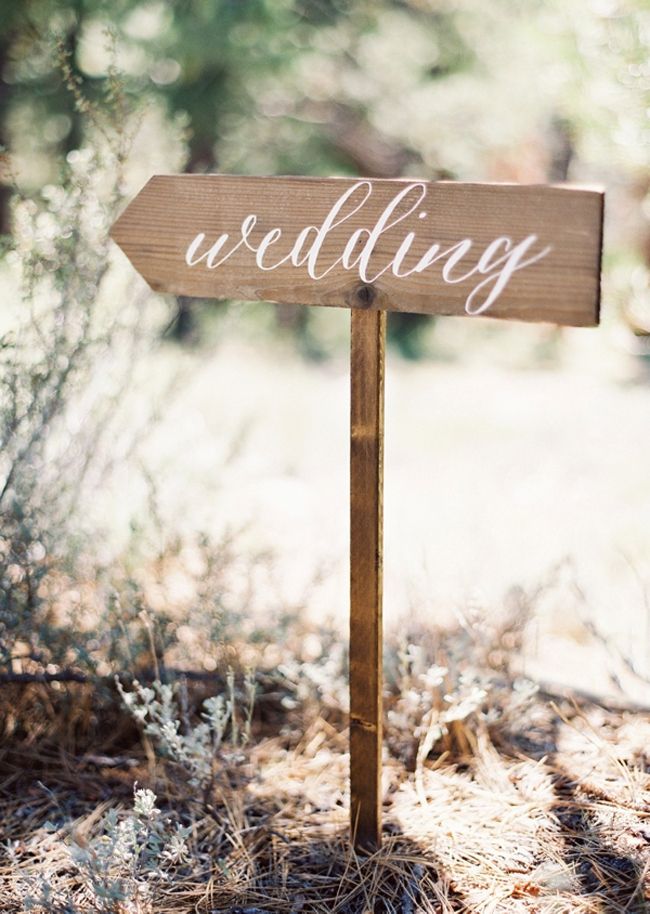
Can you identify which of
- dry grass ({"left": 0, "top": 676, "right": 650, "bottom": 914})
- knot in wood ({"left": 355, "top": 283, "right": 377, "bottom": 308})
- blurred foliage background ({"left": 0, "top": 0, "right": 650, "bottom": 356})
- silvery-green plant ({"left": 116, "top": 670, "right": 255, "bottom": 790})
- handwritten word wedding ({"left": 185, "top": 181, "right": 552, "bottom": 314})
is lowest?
dry grass ({"left": 0, "top": 676, "right": 650, "bottom": 914})

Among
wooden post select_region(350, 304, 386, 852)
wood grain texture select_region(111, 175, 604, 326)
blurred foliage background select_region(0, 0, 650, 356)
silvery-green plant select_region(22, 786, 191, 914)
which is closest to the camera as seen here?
wood grain texture select_region(111, 175, 604, 326)

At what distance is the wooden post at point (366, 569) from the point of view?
1.64 meters

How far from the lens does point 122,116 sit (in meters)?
2.30

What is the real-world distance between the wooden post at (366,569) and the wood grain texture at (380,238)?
0.10m

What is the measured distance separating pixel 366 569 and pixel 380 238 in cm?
63

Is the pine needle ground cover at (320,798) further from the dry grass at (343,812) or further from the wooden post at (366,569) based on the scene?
the wooden post at (366,569)

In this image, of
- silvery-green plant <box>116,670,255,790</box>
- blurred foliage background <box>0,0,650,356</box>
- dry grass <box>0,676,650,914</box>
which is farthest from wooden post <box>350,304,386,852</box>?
blurred foliage background <box>0,0,650,356</box>

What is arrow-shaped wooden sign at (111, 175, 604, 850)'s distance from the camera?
145cm

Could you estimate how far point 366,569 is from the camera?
66.7 inches

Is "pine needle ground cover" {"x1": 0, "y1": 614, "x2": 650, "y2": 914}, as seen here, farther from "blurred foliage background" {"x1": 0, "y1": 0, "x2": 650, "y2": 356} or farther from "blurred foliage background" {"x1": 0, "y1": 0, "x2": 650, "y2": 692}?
"blurred foliage background" {"x1": 0, "y1": 0, "x2": 650, "y2": 356}

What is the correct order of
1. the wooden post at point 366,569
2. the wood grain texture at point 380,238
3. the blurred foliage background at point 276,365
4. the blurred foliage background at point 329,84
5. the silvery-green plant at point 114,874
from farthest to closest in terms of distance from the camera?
the blurred foliage background at point 329,84 → the blurred foliage background at point 276,365 → the wooden post at point 366,569 → the silvery-green plant at point 114,874 → the wood grain texture at point 380,238

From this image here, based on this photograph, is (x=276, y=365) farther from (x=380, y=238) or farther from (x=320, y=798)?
(x=380, y=238)

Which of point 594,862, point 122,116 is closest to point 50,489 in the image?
point 122,116

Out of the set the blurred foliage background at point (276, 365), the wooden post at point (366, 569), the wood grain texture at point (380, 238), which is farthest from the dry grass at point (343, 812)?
the wood grain texture at point (380, 238)
